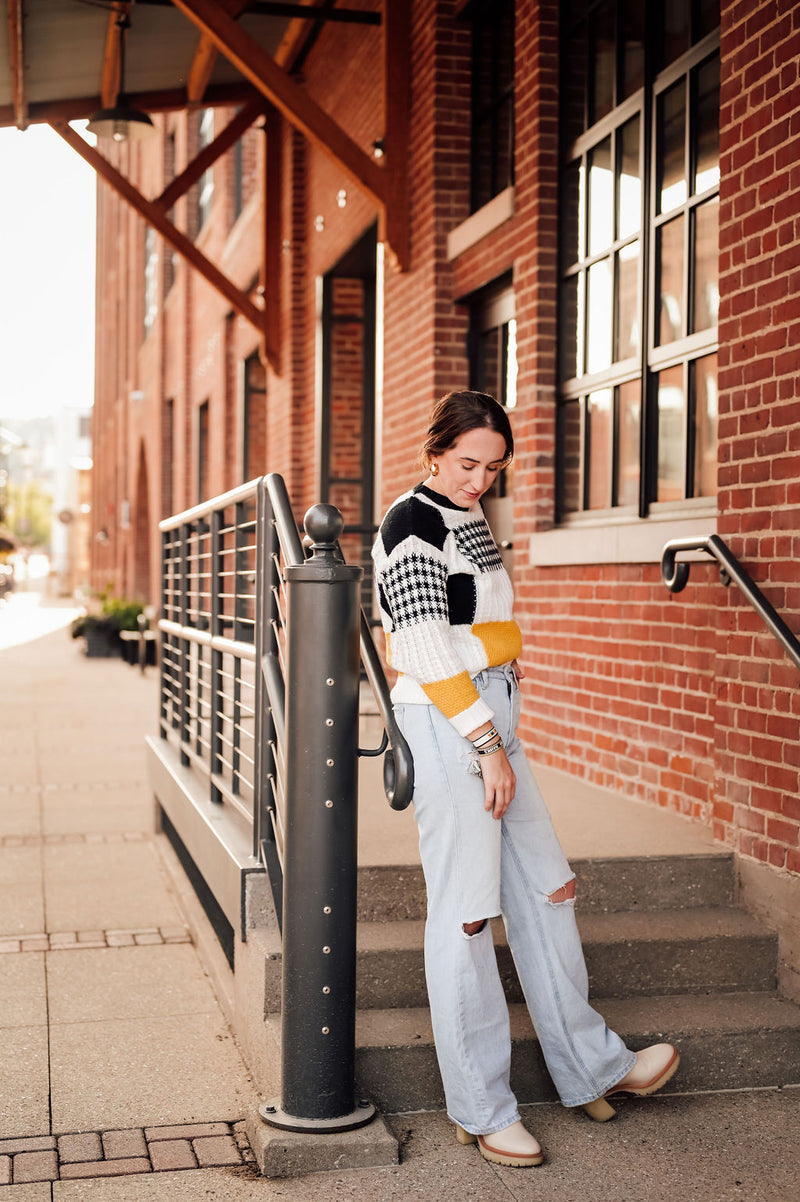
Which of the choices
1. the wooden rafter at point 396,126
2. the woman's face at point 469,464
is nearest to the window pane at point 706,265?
the woman's face at point 469,464

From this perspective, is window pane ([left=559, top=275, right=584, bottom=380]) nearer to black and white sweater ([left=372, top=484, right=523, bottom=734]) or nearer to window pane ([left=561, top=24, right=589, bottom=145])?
window pane ([left=561, top=24, right=589, bottom=145])

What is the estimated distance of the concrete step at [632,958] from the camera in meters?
3.80

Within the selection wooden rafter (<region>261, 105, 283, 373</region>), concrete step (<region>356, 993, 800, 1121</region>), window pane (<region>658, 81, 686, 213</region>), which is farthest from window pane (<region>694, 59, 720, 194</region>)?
wooden rafter (<region>261, 105, 283, 373</region>)

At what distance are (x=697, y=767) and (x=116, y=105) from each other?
27.0ft

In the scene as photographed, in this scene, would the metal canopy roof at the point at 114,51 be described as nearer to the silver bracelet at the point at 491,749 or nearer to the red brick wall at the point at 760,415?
the red brick wall at the point at 760,415

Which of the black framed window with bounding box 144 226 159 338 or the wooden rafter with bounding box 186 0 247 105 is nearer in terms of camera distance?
the wooden rafter with bounding box 186 0 247 105

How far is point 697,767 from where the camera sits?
196 inches

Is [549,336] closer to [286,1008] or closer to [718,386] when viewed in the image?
[718,386]

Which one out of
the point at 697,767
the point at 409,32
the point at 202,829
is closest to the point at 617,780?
the point at 697,767

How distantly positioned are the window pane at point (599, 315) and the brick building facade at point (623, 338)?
0.02m

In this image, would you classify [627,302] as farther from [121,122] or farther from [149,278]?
[149,278]

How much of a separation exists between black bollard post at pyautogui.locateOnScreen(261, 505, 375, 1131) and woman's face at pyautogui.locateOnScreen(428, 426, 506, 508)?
29 centimetres

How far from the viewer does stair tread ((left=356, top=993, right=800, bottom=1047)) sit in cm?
358

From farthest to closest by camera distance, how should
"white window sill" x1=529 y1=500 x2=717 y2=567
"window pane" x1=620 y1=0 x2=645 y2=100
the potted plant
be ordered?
the potted plant → "window pane" x1=620 y1=0 x2=645 y2=100 → "white window sill" x1=529 y1=500 x2=717 y2=567
